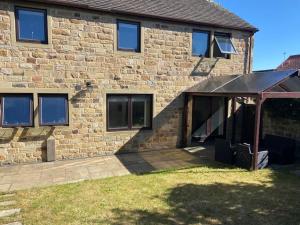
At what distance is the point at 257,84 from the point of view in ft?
27.5

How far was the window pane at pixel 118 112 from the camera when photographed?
10.1 m

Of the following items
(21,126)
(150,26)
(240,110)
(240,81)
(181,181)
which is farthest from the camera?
(240,110)

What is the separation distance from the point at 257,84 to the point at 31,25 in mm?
7933

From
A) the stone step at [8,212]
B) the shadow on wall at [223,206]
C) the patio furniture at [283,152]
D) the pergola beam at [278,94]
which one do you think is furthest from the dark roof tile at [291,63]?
the stone step at [8,212]

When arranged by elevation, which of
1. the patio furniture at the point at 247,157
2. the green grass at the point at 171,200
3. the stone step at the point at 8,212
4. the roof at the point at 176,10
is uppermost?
the roof at the point at 176,10

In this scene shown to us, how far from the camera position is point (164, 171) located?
810 cm

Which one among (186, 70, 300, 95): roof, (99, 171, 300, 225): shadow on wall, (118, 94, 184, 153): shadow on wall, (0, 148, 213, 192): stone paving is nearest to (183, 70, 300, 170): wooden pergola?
(186, 70, 300, 95): roof

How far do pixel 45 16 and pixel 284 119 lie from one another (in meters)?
10.4

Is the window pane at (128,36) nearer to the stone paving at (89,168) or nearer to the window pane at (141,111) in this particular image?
the window pane at (141,111)

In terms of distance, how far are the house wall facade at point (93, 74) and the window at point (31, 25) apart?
19cm

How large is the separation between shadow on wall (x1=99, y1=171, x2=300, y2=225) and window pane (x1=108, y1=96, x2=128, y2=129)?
4.35 m

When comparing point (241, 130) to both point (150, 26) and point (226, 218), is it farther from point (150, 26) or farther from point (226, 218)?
point (226, 218)

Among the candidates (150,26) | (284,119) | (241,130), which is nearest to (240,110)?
(241,130)

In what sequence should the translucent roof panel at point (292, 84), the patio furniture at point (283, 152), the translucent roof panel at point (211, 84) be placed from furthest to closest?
the translucent roof panel at point (211, 84) → the patio furniture at point (283, 152) → the translucent roof panel at point (292, 84)
